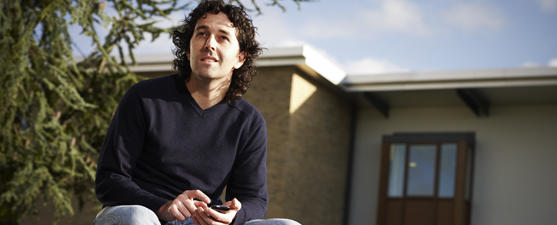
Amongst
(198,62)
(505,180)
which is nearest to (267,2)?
(198,62)

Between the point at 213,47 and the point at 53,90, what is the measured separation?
6181 millimetres

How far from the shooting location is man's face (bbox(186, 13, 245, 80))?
257 cm

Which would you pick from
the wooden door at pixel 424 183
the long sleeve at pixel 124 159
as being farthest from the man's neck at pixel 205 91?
the wooden door at pixel 424 183

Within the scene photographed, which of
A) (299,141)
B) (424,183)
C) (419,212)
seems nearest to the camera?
(299,141)

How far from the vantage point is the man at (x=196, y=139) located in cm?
235

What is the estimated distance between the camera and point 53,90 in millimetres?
8297

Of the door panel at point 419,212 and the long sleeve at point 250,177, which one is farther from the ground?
the long sleeve at point 250,177

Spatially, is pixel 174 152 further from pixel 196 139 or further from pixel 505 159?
pixel 505 159

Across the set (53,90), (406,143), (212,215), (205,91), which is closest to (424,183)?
(406,143)

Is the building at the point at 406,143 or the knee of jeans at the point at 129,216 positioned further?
the building at the point at 406,143

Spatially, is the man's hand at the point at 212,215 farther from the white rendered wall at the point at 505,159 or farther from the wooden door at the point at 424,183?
the white rendered wall at the point at 505,159

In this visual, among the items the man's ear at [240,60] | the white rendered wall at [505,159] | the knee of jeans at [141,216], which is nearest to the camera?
the knee of jeans at [141,216]

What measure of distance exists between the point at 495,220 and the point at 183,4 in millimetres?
8015

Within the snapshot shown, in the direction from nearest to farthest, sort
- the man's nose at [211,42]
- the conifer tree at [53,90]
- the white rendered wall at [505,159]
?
the man's nose at [211,42] < the conifer tree at [53,90] < the white rendered wall at [505,159]
